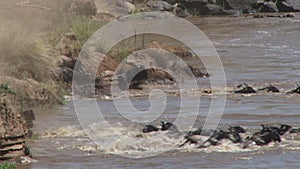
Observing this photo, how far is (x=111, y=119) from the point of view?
1072cm

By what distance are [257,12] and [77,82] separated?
21.5 m

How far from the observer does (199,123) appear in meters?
10.4

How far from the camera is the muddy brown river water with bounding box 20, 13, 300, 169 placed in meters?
8.00

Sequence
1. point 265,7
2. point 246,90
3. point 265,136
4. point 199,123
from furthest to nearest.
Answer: point 265,7, point 246,90, point 199,123, point 265,136

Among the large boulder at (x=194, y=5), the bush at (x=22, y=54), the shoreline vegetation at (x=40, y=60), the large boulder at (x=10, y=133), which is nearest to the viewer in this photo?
the large boulder at (x=10, y=133)

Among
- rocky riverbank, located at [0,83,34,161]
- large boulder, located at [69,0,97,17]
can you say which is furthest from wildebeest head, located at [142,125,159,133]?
large boulder, located at [69,0,97,17]

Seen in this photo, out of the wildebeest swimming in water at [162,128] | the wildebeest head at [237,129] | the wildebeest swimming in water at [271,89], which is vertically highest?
the wildebeest head at [237,129]

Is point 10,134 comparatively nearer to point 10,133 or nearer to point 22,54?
point 10,133

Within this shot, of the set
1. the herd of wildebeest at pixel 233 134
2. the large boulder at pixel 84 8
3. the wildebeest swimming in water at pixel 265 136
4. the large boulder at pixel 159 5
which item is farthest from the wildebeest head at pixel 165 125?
the large boulder at pixel 159 5

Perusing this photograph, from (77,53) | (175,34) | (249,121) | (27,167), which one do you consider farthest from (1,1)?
(175,34)

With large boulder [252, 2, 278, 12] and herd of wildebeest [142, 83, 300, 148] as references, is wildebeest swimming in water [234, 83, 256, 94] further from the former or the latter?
large boulder [252, 2, 278, 12]

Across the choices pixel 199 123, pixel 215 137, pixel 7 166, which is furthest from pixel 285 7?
pixel 7 166

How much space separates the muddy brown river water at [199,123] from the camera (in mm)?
8000

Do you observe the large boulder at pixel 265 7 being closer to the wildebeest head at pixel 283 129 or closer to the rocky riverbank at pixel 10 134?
the wildebeest head at pixel 283 129
